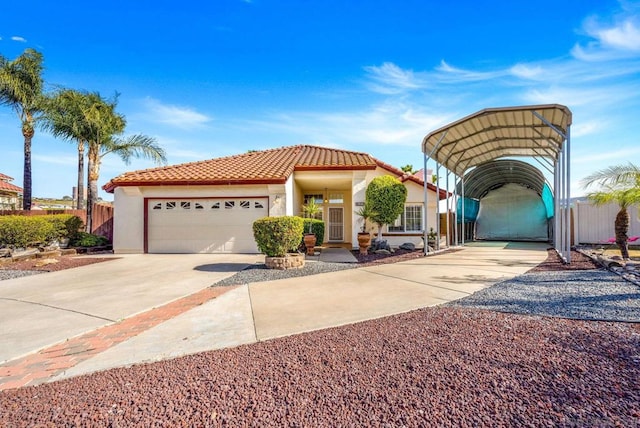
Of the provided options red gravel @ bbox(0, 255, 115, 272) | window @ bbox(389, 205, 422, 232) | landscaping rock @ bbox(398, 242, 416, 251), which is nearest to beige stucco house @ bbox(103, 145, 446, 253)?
window @ bbox(389, 205, 422, 232)

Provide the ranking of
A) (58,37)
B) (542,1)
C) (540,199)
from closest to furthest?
(542,1)
(58,37)
(540,199)

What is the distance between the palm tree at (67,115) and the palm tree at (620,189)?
22.9m

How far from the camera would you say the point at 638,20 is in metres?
6.56

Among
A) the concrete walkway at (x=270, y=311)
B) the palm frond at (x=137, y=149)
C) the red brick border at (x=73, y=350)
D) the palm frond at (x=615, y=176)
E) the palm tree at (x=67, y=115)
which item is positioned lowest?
the red brick border at (x=73, y=350)

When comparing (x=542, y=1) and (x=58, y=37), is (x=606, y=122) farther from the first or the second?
(x=58, y=37)

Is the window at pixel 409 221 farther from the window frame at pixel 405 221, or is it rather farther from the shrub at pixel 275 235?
the shrub at pixel 275 235

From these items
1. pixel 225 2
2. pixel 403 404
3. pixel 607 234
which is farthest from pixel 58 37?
pixel 607 234

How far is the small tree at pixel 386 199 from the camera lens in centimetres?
1229

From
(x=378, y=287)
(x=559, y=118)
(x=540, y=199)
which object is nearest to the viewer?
(x=378, y=287)

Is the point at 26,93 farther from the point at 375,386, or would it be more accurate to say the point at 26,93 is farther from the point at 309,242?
the point at 375,386

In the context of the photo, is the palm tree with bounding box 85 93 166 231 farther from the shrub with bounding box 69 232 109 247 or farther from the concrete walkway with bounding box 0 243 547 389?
the concrete walkway with bounding box 0 243 547 389

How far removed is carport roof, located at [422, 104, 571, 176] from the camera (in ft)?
30.8

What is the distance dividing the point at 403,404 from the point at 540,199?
954 inches

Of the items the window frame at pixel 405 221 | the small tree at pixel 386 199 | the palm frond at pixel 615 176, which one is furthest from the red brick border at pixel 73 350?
the palm frond at pixel 615 176
